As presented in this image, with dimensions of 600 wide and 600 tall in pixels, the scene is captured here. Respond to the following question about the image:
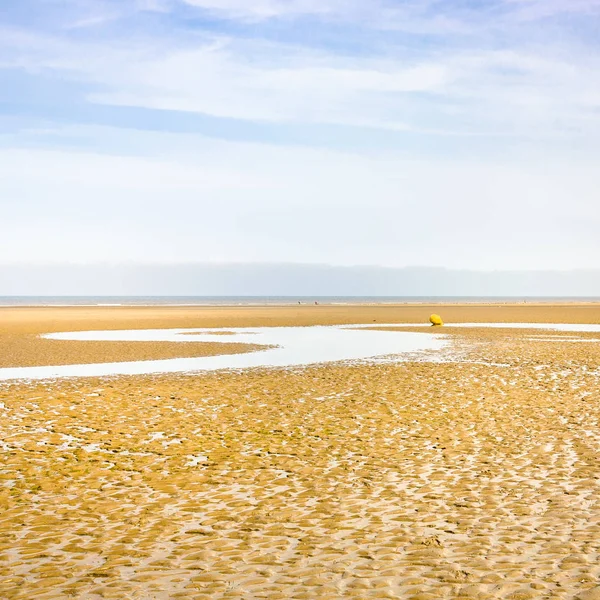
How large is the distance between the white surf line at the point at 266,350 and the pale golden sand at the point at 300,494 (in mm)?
6527

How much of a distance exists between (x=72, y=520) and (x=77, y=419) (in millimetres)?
7421

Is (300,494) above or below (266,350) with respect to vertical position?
below

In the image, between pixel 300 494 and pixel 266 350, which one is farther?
pixel 266 350

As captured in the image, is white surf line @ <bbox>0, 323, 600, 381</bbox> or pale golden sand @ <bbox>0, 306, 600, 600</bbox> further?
white surf line @ <bbox>0, 323, 600, 381</bbox>

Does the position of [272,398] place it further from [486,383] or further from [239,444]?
[486,383]

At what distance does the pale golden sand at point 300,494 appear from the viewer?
6832 mm

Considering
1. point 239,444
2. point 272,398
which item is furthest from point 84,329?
point 239,444

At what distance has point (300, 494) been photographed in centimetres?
995

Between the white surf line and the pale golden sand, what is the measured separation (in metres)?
6.53

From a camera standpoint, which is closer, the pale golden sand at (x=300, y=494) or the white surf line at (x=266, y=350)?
the pale golden sand at (x=300, y=494)

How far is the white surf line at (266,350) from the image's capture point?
26188mm

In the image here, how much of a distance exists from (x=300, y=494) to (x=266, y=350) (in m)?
24.9

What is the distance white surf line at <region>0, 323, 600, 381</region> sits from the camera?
26.2m

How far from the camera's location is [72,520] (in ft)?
28.7
